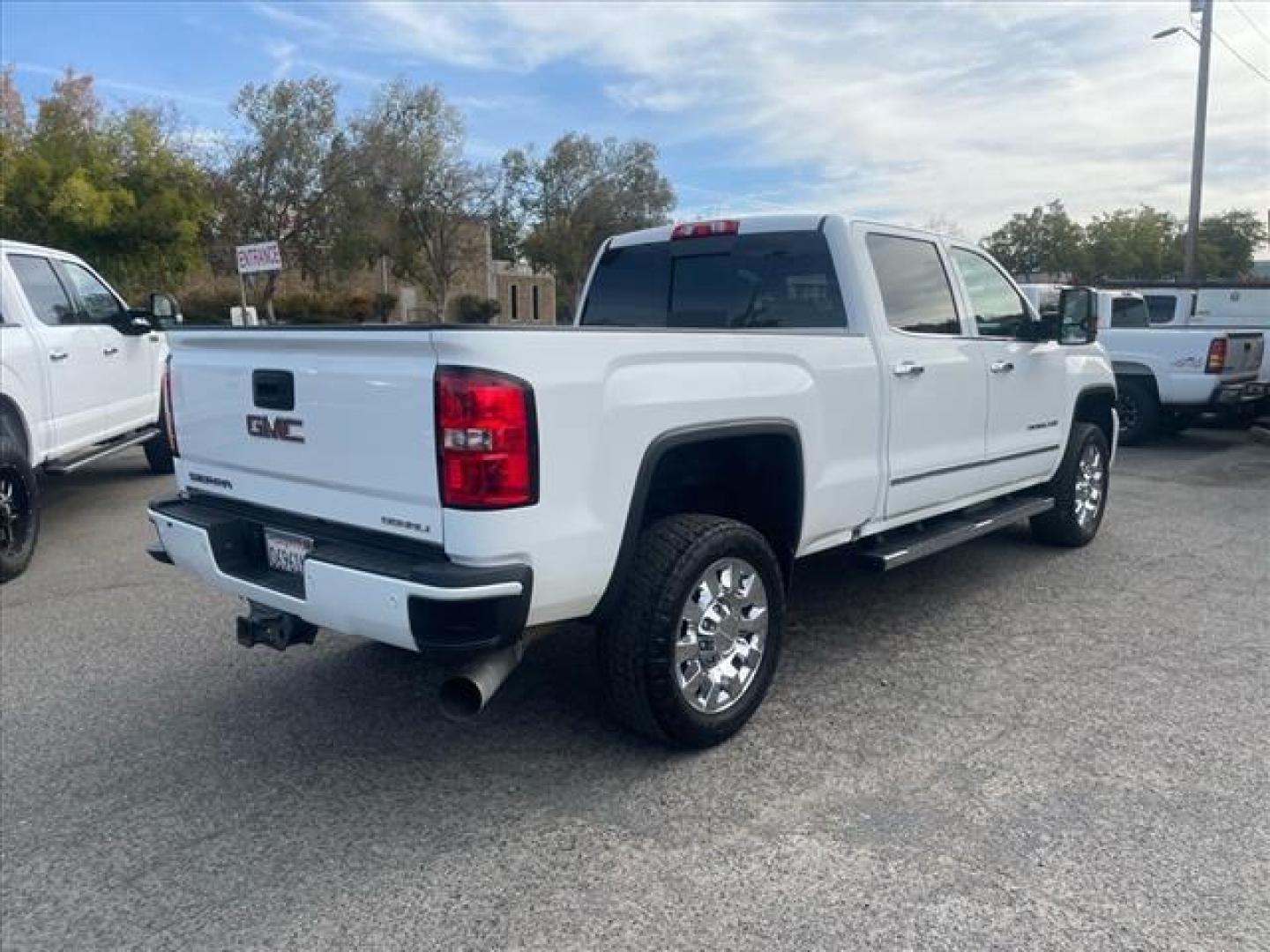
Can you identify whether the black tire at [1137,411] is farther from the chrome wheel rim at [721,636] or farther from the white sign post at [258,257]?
the white sign post at [258,257]

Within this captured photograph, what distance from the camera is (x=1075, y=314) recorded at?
575 cm

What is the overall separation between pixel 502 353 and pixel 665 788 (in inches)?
64.4

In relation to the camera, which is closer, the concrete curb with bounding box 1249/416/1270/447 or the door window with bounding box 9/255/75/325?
the door window with bounding box 9/255/75/325

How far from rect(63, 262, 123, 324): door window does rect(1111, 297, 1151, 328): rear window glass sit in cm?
1144

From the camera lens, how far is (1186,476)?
9953 millimetres

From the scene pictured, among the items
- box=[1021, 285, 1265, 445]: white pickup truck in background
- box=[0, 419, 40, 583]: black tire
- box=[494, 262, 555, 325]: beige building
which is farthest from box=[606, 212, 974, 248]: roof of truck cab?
box=[494, 262, 555, 325]: beige building

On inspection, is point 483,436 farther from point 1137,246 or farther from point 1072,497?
point 1137,246

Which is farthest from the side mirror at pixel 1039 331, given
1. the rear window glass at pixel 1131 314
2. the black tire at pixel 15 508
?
the rear window glass at pixel 1131 314

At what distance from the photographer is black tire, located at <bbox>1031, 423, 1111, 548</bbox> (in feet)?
21.0

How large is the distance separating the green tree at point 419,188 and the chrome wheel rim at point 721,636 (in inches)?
1311

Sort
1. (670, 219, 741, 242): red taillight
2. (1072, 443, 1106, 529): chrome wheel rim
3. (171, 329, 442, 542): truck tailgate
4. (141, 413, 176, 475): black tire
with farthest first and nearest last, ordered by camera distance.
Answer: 1. (141, 413, 176, 475): black tire
2. (1072, 443, 1106, 529): chrome wheel rim
3. (670, 219, 741, 242): red taillight
4. (171, 329, 442, 542): truck tailgate

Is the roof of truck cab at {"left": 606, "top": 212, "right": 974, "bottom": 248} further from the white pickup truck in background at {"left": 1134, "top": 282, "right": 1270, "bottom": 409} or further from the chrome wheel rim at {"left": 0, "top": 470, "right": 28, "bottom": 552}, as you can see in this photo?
the white pickup truck in background at {"left": 1134, "top": 282, "right": 1270, "bottom": 409}

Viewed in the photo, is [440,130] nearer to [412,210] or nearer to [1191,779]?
[412,210]

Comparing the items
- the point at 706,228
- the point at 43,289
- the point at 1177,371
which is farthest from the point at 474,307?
the point at 706,228
